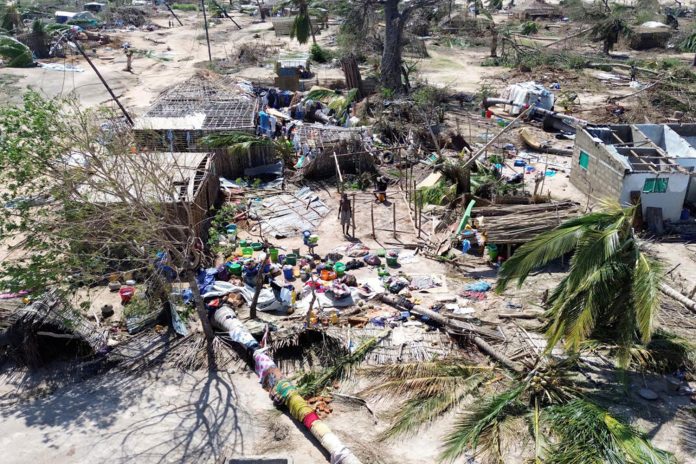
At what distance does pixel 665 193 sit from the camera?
15062 millimetres

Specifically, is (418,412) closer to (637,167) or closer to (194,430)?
(194,430)

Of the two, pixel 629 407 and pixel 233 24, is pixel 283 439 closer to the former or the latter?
pixel 629 407

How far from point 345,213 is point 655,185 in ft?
25.5

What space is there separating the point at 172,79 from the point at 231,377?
24.4 m

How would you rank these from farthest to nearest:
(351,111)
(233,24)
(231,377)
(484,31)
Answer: (233,24) → (484,31) → (351,111) → (231,377)

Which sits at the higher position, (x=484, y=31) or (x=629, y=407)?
(x=484, y=31)

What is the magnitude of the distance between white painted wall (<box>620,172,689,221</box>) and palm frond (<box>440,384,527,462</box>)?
329 inches

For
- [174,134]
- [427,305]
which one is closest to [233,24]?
[174,134]

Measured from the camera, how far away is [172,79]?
3102 centimetres

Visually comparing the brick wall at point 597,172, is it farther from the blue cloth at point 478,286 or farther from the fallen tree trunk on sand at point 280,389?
the fallen tree trunk on sand at point 280,389

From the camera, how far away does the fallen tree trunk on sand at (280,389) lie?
329 inches

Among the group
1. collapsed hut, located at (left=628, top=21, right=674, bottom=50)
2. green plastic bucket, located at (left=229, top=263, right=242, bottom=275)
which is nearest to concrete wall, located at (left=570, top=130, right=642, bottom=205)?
green plastic bucket, located at (left=229, top=263, right=242, bottom=275)

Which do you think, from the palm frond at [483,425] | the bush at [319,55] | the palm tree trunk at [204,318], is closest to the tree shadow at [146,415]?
A: the palm tree trunk at [204,318]

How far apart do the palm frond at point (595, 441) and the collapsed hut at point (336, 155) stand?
11.1m
